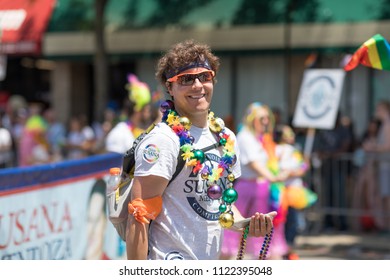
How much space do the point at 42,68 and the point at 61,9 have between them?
10.3ft

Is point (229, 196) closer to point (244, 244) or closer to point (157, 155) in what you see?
point (244, 244)

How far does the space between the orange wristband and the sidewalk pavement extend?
22.2ft

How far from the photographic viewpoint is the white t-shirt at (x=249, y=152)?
9195mm

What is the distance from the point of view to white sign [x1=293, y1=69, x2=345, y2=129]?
11.3 metres

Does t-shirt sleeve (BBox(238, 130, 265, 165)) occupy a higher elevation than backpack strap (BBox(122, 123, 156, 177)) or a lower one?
lower

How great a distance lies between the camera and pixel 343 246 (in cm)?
1162

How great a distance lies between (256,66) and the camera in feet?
58.3

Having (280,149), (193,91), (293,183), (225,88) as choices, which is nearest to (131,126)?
(280,149)

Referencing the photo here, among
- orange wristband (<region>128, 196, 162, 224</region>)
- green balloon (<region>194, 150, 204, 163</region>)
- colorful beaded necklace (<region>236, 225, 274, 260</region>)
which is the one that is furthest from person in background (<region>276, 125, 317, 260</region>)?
orange wristband (<region>128, 196, 162, 224</region>)

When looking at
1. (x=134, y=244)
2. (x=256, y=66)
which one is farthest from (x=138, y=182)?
(x=256, y=66)

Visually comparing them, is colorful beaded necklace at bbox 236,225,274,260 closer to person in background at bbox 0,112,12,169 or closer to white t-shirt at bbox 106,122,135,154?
white t-shirt at bbox 106,122,135,154

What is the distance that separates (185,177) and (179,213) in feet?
0.57

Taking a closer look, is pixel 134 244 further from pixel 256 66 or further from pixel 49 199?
pixel 256 66

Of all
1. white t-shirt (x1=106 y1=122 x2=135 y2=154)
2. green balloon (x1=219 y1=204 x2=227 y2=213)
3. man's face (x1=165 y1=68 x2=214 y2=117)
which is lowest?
green balloon (x1=219 y1=204 x2=227 y2=213)
